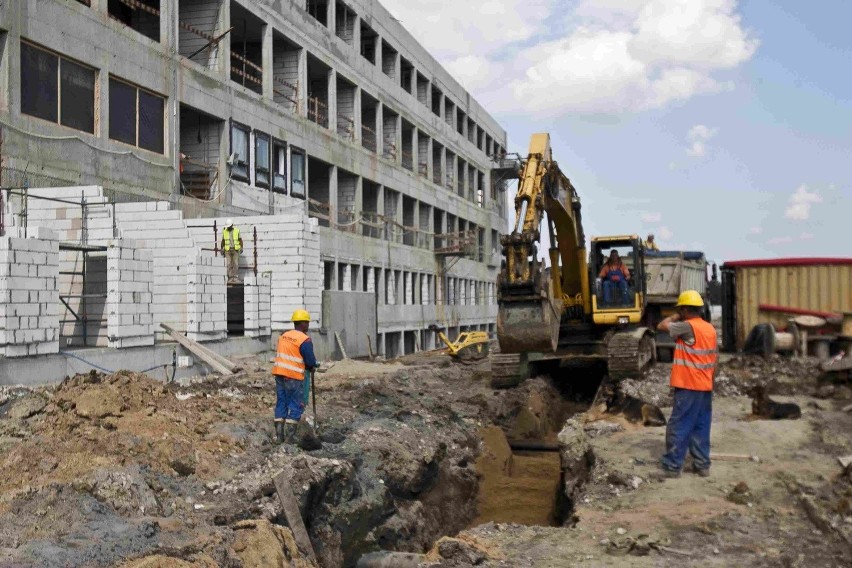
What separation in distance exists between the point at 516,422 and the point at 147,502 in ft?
27.9

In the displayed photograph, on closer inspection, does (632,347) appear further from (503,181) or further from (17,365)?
(503,181)

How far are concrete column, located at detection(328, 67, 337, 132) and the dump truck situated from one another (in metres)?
13.7

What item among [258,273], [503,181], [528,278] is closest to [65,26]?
[258,273]

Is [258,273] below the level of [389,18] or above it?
below

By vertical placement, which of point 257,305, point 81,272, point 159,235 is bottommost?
point 257,305

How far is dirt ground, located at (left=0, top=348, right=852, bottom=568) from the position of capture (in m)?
6.23

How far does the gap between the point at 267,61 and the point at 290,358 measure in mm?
18291

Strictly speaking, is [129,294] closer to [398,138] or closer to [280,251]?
[280,251]

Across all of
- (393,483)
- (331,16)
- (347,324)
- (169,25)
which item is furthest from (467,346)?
(393,483)

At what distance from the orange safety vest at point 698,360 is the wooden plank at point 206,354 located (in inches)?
387

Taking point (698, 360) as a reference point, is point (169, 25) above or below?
above

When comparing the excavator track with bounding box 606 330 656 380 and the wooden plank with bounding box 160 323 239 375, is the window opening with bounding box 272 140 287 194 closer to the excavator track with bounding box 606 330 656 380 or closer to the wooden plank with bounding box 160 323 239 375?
the wooden plank with bounding box 160 323 239 375

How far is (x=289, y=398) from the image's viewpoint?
968 centimetres

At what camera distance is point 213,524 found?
6.87 m
